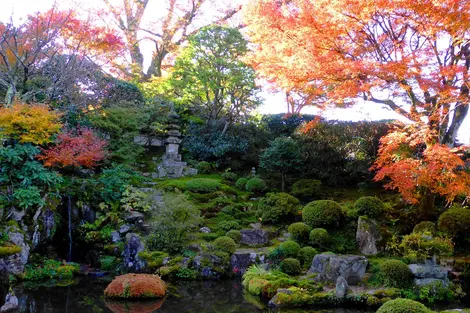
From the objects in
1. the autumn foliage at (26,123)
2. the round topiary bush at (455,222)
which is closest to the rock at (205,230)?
the autumn foliage at (26,123)

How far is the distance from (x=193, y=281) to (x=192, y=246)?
49.6 inches

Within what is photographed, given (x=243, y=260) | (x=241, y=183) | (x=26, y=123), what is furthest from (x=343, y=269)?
(x=26, y=123)

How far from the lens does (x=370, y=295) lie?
28.8ft

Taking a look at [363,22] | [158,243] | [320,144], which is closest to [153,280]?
[158,243]

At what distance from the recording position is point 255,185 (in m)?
15.6

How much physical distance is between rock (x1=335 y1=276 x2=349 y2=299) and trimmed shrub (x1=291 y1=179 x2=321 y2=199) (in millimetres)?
6235

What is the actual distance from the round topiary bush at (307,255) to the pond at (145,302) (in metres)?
2.03

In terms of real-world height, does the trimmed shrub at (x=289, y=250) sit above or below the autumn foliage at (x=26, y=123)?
below

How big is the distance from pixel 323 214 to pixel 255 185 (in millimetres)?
4166

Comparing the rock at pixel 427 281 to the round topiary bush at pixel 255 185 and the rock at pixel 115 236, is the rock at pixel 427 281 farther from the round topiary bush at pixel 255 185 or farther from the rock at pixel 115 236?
the rock at pixel 115 236

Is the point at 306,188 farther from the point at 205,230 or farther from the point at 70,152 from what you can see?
the point at 70,152

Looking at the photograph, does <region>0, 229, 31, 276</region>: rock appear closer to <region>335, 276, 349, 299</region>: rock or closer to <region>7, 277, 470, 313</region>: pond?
<region>7, 277, 470, 313</region>: pond

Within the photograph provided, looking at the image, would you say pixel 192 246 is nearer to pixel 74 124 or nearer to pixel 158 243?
pixel 158 243

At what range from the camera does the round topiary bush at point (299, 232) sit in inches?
464
